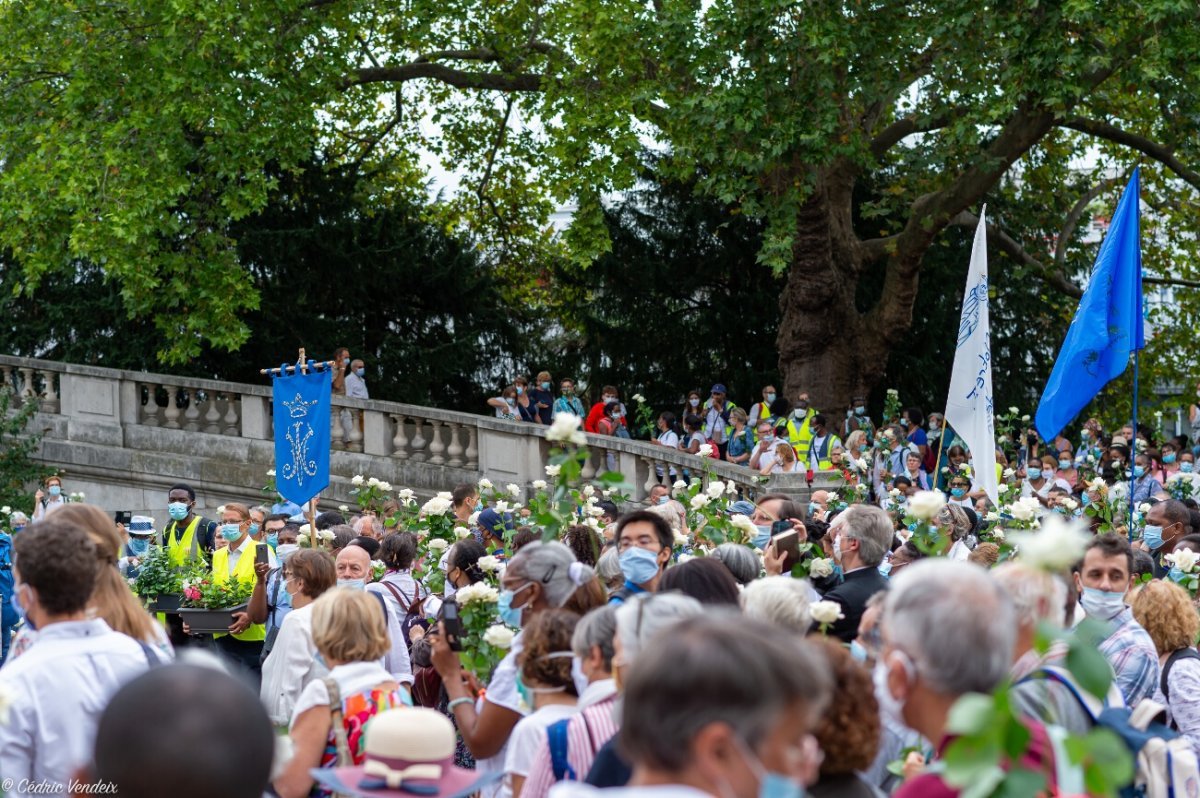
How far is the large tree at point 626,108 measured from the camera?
677 inches

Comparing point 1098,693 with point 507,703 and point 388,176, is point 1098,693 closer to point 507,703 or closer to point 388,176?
point 507,703

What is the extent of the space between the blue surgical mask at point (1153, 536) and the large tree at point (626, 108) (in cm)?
819

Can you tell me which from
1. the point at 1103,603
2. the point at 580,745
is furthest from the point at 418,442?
the point at 580,745

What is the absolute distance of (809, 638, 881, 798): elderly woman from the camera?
3416 millimetres

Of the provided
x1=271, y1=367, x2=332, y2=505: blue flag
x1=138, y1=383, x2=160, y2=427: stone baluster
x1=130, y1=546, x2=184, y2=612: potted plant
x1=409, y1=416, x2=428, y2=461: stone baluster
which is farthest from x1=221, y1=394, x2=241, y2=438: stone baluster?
x1=130, y1=546, x2=184, y2=612: potted plant

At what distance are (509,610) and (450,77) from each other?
57.5 ft

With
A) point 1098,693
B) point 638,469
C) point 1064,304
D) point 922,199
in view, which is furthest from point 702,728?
point 1064,304

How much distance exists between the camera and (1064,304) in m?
25.6

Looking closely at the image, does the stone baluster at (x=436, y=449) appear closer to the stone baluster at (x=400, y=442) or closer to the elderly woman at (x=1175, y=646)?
the stone baluster at (x=400, y=442)

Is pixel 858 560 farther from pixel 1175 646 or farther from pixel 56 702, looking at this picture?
pixel 56 702

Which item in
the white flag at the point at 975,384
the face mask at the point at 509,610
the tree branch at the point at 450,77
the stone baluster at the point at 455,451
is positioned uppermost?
the tree branch at the point at 450,77

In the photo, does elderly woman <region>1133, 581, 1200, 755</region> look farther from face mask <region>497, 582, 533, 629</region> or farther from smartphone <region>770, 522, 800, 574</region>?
face mask <region>497, 582, 533, 629</region>

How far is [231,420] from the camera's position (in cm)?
1961

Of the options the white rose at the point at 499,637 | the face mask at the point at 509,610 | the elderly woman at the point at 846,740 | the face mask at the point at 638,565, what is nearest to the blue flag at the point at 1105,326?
the face mask at the point at 638,565
